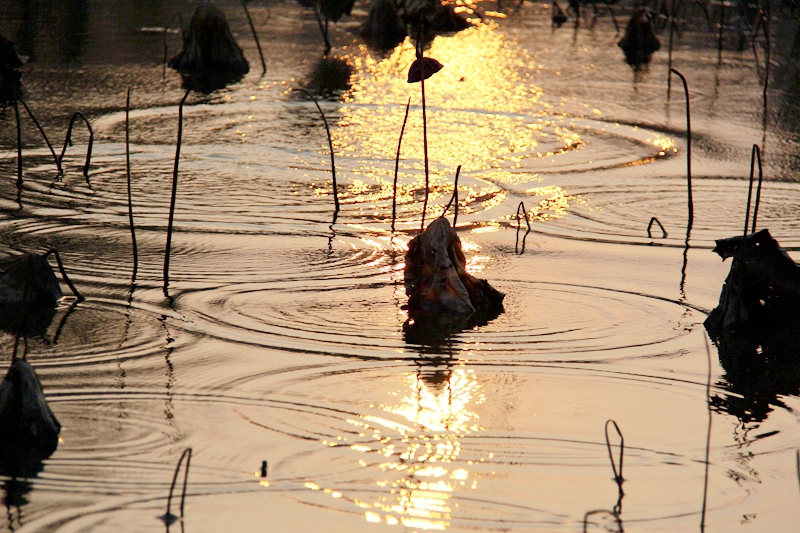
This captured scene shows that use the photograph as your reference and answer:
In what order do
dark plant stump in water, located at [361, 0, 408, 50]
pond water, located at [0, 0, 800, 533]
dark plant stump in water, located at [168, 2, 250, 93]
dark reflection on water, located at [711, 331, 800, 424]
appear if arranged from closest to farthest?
pond water, located at [0, 0, 800, 533], dark reflection on water, located at [711, 331, 800, 424], dark plant stump in water, located at [168, 2, 250, 93], dark plant stump in water, located at [361, 0, 408, 50]

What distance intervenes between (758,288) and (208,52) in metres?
9.15

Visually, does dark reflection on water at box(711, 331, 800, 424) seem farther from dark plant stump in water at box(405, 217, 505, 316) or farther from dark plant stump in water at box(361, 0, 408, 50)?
dark plant stump in water at box(361, 0, 408, 50)

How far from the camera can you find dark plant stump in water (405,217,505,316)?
209 inches

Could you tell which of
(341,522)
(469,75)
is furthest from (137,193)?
(469,75)

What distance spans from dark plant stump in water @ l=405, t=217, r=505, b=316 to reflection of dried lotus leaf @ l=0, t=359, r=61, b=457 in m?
2.10

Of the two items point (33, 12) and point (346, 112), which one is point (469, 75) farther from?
point (33, 12)

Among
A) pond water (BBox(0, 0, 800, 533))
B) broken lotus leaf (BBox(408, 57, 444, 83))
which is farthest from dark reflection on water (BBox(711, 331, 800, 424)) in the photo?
broken lotus leaf (BBox(408, 57, 444, 83))

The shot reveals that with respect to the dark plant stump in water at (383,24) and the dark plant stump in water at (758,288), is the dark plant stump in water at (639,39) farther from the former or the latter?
the dark plant stump in water at (758,288)

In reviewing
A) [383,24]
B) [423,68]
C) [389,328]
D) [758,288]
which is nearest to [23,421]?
[389,328]

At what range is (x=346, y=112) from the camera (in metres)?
10.6

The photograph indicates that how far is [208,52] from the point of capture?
1301cm

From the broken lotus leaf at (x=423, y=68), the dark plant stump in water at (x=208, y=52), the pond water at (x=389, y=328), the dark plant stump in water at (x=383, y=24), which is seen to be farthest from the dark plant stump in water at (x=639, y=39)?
→ the broken lotus leaf at (x=423, y=68)

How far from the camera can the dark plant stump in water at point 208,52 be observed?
13.0m

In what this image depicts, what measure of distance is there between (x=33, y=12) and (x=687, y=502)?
15.6 meters
